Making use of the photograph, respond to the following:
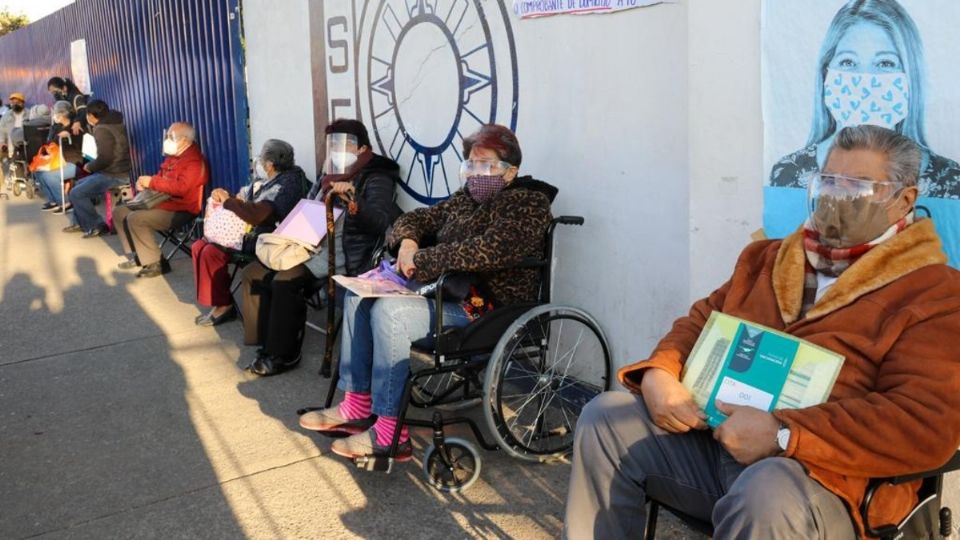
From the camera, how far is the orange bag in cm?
1099

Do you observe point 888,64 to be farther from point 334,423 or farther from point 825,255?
point 334,423

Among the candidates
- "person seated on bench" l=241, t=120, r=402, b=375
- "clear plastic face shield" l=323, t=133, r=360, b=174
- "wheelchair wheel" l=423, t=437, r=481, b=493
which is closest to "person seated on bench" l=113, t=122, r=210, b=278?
"person seated on bench" l=241, t=120, r=402, b=375

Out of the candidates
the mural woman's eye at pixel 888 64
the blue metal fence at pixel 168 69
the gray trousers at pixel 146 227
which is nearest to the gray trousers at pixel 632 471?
the mural woman's eye at pixel 888 64

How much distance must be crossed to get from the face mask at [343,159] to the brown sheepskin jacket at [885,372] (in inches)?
126

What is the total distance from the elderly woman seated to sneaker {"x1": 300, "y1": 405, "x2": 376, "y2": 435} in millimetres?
1954

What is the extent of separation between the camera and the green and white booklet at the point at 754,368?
6.98ft

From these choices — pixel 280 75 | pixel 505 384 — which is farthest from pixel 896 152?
pixel 280 75

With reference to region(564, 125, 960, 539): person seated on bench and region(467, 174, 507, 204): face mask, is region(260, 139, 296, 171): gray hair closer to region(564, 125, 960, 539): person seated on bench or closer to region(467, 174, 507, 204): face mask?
region(467, 174, 507, 204): face mask

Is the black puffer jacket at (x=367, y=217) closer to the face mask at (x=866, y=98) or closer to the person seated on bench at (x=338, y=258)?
the person seated on bench at (x=338, y=258)

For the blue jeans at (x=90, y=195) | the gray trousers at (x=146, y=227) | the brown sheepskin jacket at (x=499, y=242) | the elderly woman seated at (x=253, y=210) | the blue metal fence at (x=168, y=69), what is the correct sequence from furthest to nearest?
1. the blue jeans at (x=90, y=195)
2. the blue metal fence at (x=168, y=69)
3. the gray trousers at (x=146, y=227)
4. the elderly woman seated at (x=253, y=210)
5. the brown sheepskin jacket at (x=499, y=242)

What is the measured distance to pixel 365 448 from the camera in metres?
3.42

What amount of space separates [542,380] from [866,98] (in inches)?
67.2

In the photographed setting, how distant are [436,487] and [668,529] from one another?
0.91 metres

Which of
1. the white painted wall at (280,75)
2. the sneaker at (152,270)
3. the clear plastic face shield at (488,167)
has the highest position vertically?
the white painted wall at (280,75)
